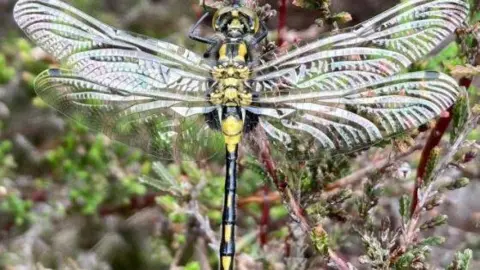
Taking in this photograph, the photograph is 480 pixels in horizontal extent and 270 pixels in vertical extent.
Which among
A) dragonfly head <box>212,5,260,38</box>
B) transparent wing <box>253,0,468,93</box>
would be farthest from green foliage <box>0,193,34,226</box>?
transparent wing <box>253,0,468,93</box>

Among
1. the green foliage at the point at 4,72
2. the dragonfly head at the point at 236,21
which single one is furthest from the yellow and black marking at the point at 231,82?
the green foliage at the point at 4,72

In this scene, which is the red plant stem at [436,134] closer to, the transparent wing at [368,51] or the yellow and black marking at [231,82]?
the transparent wing at [368,51]

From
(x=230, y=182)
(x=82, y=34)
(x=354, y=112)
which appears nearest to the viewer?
(x=354, y=112)

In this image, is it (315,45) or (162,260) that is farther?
(162,260)

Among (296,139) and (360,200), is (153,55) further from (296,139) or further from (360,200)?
(360,200)

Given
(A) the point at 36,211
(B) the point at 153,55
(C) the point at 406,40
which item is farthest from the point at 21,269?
(C) the point at 406,40

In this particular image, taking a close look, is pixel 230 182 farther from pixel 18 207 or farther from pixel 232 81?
pixel 18 207

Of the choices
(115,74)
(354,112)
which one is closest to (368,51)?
(354,112)
